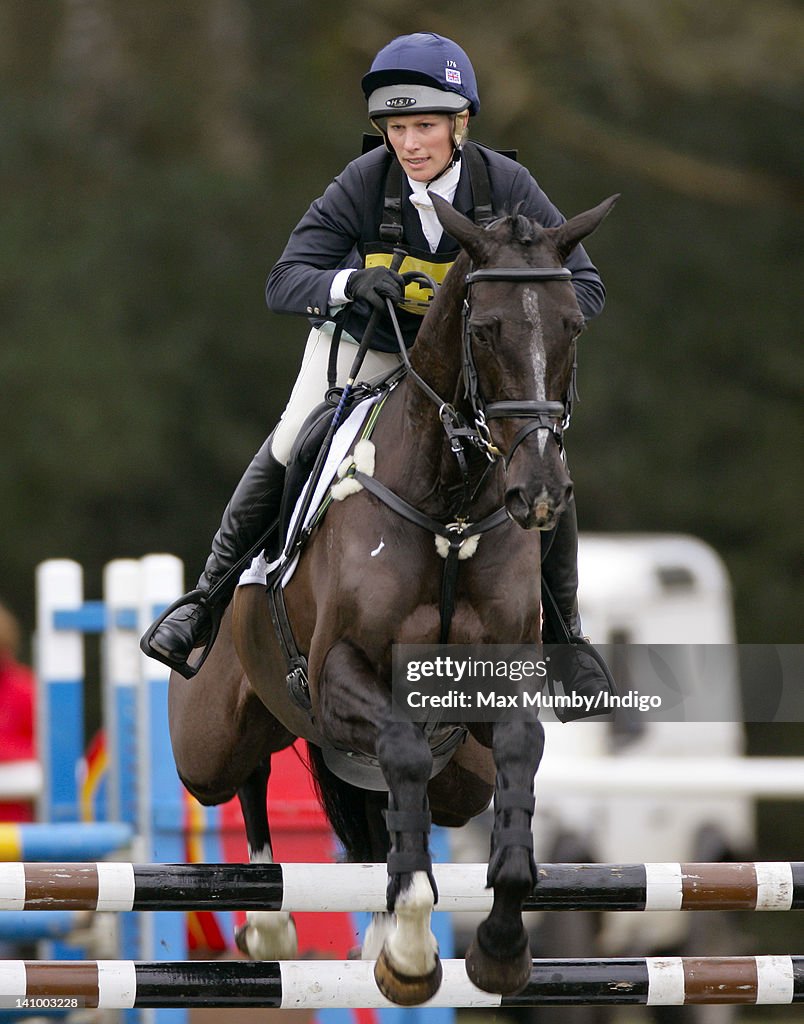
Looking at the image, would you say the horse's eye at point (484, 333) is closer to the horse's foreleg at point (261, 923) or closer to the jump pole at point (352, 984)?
the jump pole at point (352, 984)

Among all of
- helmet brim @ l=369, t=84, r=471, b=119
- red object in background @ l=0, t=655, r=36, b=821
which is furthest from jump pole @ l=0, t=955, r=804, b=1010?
red object in background @ l=0, t=655, r=36, b=821

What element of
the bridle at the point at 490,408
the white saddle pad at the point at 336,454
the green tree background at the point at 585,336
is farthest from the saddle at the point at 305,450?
the green tree background at the point at 585,336

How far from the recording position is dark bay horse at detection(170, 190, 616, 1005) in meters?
4.02

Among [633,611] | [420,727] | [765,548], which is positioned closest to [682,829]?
[633,611]

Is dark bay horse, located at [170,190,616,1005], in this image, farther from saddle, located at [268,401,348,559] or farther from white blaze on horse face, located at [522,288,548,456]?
saddle, located at [268,401,348,559]

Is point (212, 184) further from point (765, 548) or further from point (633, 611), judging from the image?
point (633, 611)

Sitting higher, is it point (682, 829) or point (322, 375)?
point (322, 375)

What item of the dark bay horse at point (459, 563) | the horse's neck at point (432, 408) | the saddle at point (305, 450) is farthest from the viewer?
the saddle at point (305, 450)

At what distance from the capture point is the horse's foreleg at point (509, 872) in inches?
159

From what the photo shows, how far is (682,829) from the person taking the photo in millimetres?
9625

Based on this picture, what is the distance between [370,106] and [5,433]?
31.9 feet

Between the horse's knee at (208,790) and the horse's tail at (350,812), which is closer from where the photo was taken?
the horse's tail at (350,812)

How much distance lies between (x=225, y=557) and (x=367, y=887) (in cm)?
129

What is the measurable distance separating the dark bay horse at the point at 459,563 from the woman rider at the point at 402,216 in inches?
11.5
